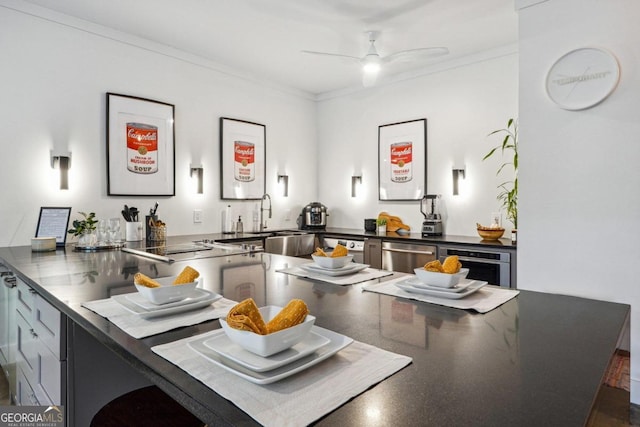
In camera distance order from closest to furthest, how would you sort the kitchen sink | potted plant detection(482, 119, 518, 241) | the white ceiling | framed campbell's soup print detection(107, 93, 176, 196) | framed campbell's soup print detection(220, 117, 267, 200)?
the white ceiling, framed campbell's soup print detection(107, 93, 176, 196), potted plant detection(482, 119, 518, 241), the kitchen sink, framed campbell's soup print detection(220, 117, 267, 200)

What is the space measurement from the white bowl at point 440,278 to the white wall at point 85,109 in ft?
9.44

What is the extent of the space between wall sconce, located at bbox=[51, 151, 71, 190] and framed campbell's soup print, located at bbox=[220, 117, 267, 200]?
1416mm

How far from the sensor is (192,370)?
2.36ft

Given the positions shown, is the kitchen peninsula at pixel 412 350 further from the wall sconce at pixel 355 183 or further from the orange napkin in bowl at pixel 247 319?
the wall sconce at pixel 355 183

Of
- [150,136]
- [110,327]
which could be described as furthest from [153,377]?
[150,136]

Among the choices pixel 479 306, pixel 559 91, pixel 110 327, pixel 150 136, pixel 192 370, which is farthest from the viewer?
pixel 150 136

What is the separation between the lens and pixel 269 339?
28.1 inches

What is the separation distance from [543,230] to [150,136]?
3.26 metres

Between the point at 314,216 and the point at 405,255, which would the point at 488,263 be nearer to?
the point at 405,255

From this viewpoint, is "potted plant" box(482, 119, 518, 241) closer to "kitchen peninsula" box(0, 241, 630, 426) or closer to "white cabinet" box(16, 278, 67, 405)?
"kitchen peninsula" box(0, 241, 630, 426)

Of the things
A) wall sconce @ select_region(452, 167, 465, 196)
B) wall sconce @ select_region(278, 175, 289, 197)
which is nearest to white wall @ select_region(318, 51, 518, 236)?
wall sconce @ select_region(452, 167, 465, 196)

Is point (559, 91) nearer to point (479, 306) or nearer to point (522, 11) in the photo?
point (522, 11)

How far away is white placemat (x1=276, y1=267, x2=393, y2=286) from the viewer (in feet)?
5.01

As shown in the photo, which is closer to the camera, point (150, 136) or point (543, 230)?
point (543, 230)
